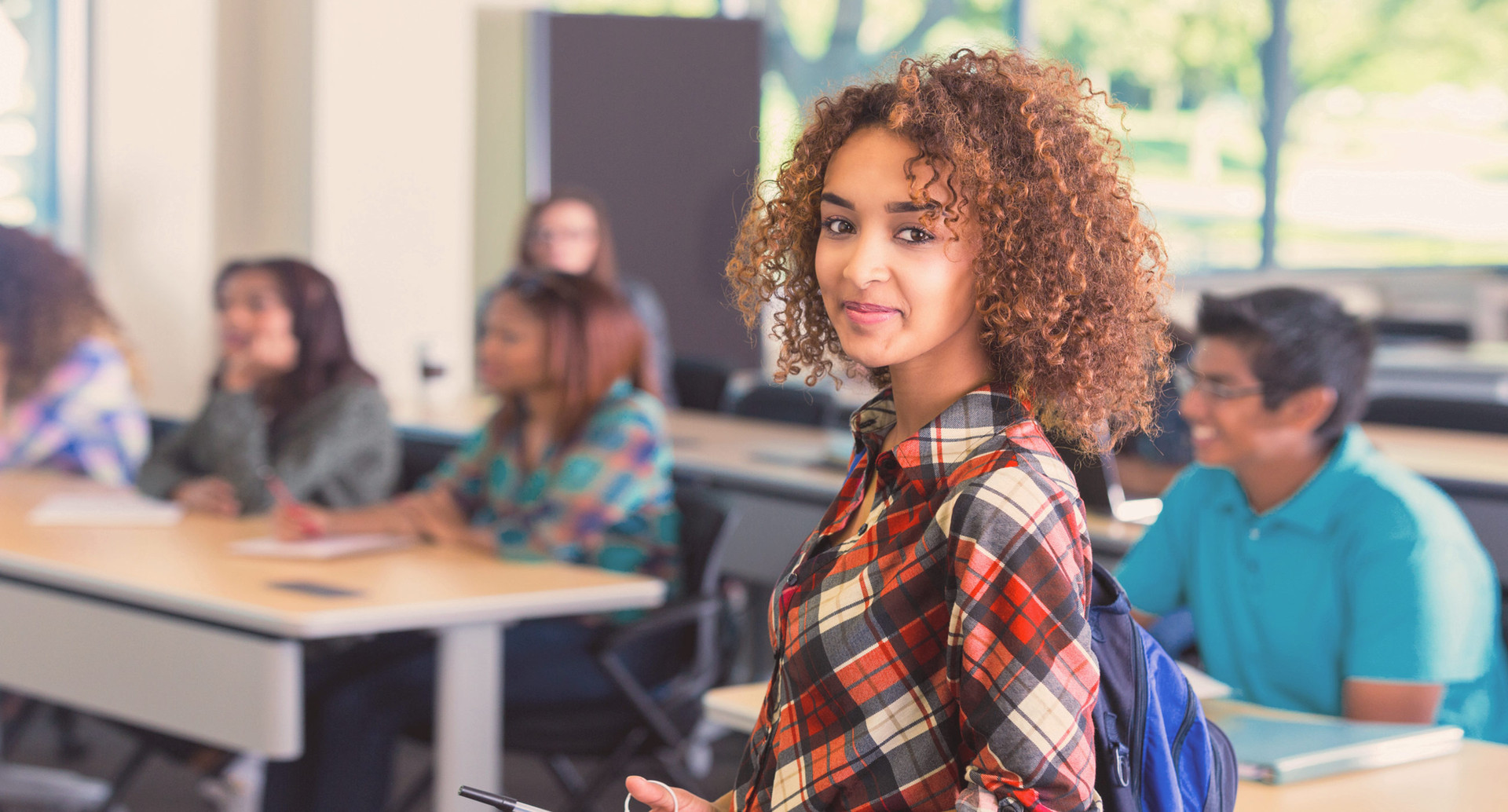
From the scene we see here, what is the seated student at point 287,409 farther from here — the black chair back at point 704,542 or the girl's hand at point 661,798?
the girl's hand at point 661,798

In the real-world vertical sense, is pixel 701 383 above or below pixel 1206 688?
above

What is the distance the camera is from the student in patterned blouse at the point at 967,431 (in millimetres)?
992

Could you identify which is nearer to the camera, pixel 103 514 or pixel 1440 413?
pixel 103 514

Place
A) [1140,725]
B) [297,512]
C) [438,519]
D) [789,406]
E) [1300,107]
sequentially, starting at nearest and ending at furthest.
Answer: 1. [1140,725]
2. [297,512]
3. [438,519]
4. [789,406]
5. [1300,107]

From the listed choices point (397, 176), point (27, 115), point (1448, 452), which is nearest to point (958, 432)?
point (1448, 452)

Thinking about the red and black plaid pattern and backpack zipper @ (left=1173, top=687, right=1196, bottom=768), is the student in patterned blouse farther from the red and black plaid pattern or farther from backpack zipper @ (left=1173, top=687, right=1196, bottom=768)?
backpack zipper @ (left=1173, top=687, right=1196, bottom=768)

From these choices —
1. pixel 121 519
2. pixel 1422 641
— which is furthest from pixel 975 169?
pixel 121 519

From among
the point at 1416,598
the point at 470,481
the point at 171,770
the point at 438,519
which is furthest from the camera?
the point at 171,770

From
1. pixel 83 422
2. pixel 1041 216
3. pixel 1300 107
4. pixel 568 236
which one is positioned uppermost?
pixel 1300 107

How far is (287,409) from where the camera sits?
3527 millimetres

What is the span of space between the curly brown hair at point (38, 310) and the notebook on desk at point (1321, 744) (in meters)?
3.27

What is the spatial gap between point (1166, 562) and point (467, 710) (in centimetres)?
121

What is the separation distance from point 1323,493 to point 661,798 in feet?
4.01

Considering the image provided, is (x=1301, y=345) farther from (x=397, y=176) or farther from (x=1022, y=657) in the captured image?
(x=397, y=176)
